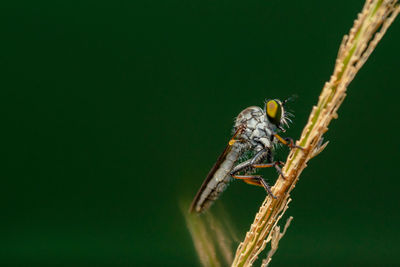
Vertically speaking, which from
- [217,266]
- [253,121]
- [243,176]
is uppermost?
[253,121]

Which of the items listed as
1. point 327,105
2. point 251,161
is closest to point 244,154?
point 251,161

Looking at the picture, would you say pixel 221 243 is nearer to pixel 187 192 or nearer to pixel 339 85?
pixel 187 192

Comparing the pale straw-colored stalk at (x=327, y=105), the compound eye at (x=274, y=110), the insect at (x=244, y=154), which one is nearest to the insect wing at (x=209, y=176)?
the insect at (x=244, y=154)

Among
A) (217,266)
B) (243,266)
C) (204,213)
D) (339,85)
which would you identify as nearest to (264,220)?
(243,266)

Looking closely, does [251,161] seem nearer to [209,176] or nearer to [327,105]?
[209,176]

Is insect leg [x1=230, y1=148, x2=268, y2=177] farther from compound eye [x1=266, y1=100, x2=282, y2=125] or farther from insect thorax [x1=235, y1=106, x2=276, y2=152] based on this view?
compound eye [x1=266, y1=100, x2=282, y2=125]

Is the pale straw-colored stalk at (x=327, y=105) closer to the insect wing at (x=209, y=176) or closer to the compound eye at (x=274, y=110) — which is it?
the compound eye at (x=274, y=110)

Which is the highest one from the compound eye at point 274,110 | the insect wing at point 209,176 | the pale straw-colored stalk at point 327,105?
the insect wing at point 209,176
